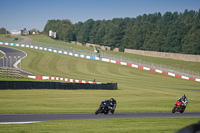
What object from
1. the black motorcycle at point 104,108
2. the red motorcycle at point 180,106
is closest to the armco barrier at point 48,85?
the black motorcycle at point 104,108

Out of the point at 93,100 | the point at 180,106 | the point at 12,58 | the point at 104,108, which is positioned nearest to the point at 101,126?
the point at 104,108

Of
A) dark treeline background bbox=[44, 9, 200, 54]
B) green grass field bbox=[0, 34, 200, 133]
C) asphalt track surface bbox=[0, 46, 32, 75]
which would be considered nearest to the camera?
green grass field bbox=[0, 34, 200, 133]

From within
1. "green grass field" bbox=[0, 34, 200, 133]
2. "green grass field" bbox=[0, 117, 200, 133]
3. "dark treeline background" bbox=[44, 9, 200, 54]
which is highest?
"dark treeline background" bbox=[44, 9, 200, 54]

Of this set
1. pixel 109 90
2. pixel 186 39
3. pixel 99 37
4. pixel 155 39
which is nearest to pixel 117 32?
pixel 99 37

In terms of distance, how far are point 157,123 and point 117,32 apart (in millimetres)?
153174

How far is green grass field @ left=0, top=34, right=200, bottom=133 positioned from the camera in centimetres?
1659

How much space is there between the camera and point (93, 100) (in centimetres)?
3219

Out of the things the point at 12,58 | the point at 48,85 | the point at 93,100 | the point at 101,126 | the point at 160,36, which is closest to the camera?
the point at 101,126

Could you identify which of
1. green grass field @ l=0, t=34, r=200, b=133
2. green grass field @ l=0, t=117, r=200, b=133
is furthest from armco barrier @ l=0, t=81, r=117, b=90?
green grass field @ l=0, t=117, r=200, b=133

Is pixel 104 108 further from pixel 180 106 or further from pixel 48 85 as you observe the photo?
pixel 48 85

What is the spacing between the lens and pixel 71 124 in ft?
56.7

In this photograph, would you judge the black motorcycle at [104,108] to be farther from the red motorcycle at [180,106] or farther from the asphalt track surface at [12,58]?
the asphalt track surface at [12,58]

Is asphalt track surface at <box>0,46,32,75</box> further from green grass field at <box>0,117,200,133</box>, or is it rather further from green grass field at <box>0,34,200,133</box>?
green grass field at <box>0,117,200,133</box>

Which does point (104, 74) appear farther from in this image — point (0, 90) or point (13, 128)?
point (13, 128)
